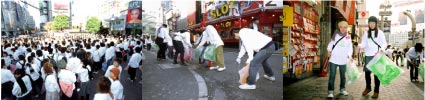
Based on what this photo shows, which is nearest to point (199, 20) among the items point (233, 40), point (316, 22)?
point (233, 40)

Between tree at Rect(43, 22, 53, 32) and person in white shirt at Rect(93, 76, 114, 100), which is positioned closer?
person in white shirt at Rect(93, 76, 114, 100)

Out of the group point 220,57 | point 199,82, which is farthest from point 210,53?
point 199,82

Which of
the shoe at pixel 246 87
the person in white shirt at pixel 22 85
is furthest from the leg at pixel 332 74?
the person in white shirt at pixel 22 85

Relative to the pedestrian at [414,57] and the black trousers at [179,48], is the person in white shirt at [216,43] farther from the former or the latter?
the pedestrian at [414,57]

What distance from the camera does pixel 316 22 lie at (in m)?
2.55

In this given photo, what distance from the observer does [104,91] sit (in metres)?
2.55

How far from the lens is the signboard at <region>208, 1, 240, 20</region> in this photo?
1840 millimetres

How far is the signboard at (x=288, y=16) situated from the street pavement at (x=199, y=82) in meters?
0.22

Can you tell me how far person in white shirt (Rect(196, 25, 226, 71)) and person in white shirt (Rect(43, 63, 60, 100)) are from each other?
1.93 m

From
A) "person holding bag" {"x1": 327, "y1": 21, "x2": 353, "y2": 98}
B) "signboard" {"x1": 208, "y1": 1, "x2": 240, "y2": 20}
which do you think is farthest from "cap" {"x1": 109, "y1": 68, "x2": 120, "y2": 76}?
"person holding bag" {"x1": 327, "y1": 21, "x2": 353, "y2": 98}

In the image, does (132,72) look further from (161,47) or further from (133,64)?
(161,47)

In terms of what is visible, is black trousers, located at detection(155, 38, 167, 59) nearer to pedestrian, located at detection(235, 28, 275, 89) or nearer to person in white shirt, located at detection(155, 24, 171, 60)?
person in white shirt, located at detection(155, 24, 171, 60)

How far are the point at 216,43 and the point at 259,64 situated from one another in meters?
0.28

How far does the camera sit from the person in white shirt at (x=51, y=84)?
3.17 meters
